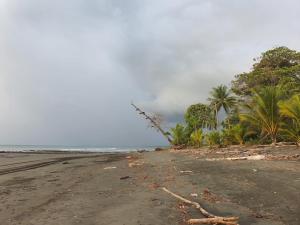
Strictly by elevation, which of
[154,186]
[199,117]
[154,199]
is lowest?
[154,199]

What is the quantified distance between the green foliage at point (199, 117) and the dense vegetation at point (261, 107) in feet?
0.73

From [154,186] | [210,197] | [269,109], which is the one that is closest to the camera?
[210,197]

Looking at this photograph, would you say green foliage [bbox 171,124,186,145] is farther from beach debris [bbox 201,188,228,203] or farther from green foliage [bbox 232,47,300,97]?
beach debris [bbox 201,188,228,203]

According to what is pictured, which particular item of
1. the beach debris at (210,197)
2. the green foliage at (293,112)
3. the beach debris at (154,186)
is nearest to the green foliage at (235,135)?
the green foliage at (293,112)

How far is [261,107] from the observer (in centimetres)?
3148

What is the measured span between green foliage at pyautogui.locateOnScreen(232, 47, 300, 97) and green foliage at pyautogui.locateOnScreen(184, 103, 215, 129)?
57.5 feet

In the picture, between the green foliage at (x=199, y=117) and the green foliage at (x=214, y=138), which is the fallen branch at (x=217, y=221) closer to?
the green foliage at (x=214, y=138)

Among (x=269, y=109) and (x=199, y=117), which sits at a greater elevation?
(x=199, y=117)

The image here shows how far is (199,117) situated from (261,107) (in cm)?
4523

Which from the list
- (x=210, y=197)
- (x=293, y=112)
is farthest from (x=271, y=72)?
(x=210, y=197)

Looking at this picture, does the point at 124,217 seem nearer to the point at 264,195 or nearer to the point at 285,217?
the point at 285,217

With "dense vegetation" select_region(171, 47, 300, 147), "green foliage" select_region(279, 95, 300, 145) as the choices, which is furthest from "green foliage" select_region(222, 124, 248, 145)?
"green foliage" select_region(279, 95, 300, 145)

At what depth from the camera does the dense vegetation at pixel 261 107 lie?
3035 centimetres

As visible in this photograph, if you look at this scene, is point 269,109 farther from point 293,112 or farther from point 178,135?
point 178,135
